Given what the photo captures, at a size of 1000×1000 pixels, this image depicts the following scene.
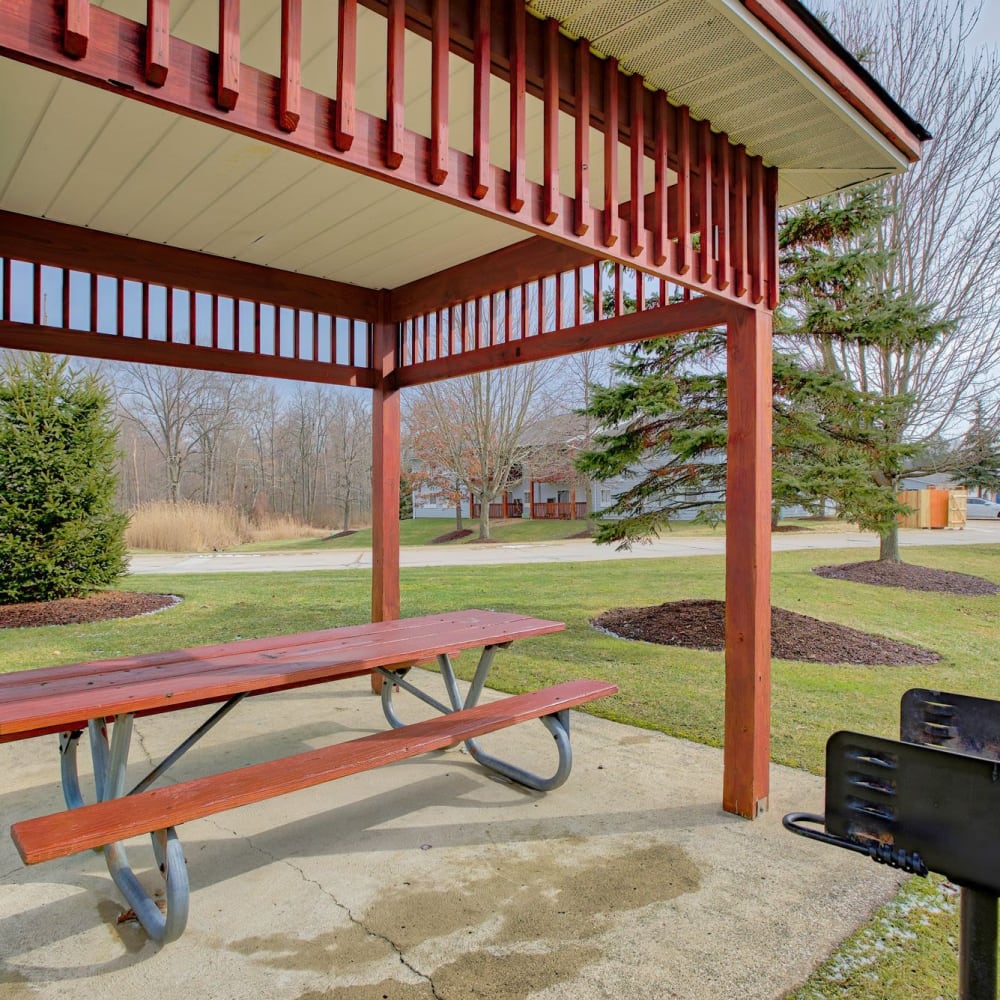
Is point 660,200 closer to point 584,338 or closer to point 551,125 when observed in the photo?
point 551,125

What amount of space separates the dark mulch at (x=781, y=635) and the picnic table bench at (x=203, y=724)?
322cm

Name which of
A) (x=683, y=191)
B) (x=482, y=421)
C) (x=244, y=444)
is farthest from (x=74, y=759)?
(x=244, y=444)

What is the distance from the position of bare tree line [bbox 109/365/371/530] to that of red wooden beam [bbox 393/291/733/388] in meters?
25.2

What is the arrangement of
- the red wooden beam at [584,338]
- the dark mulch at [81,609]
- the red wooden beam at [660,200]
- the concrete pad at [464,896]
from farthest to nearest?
1. the dark mulch at [81,609]
2. the red wooden beam at [584,338]
3. the red wooden beam at [660,200]
4. the concrete pad at [464,896]

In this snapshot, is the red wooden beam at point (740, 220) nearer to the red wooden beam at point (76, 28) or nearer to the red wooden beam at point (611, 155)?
the red wooden beam at point (611, 155)

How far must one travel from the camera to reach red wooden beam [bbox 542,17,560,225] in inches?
84.9

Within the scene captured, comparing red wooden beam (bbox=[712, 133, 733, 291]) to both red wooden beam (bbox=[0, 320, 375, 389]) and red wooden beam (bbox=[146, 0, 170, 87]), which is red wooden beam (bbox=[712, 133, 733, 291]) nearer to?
red wooden beam (bbox=[146, 0, 170, 87])

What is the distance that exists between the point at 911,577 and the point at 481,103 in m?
11.3

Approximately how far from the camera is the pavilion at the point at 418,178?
5.77 ft

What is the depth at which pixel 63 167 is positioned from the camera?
3.10 meters

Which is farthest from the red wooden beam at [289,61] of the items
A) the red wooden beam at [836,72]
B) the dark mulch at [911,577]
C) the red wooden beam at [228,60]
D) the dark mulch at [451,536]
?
the dark mulch at [451,536]

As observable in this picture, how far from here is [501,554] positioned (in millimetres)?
17938

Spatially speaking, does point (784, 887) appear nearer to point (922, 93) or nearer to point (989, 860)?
point (989, 860)

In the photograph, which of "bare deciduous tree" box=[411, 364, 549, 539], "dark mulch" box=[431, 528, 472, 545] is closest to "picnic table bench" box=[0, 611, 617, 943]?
"bare deciduous tree" box=[411, 364, 549, 539]
